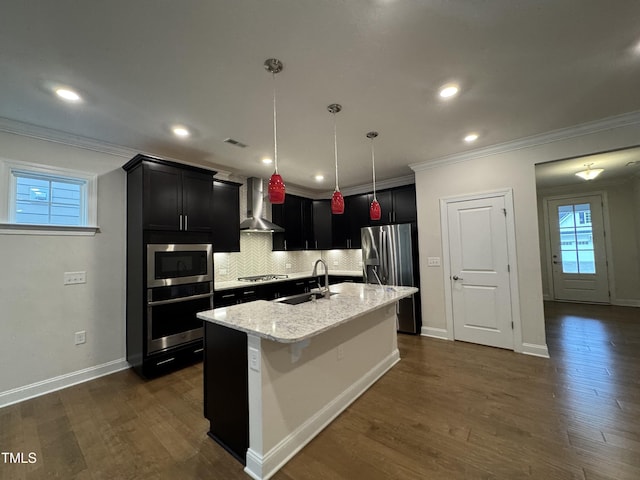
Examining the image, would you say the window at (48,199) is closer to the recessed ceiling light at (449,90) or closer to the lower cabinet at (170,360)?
the lower cabinet at (170,360)

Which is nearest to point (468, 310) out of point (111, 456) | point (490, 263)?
point (490, 263)

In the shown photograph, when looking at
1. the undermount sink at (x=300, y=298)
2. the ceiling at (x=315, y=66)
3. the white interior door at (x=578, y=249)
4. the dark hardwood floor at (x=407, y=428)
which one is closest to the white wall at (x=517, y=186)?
the ceiling at (x=315, y=66)

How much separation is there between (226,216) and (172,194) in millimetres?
933

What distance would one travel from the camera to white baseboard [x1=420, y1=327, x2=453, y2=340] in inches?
154

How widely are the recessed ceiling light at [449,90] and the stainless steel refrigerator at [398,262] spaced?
2223 millimetres

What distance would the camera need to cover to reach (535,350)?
10.7 feet

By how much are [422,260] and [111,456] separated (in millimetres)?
4000

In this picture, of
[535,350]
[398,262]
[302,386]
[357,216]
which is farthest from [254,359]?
[357,216]

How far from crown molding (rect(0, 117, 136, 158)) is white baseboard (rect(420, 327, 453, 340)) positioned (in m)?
4.75

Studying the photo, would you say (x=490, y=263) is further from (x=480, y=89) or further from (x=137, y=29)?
(x=137, y=29)

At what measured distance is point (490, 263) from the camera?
3574 mm

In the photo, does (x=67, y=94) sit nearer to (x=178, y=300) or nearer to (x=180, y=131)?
(x=180, y=131)

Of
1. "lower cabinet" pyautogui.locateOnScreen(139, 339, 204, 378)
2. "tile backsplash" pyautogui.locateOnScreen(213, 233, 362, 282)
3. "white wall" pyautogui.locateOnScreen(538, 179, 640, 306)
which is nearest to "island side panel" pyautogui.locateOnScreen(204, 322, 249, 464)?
"lower cabinet" pyautogui.locateOnScreen(139, 339, 204, 378)

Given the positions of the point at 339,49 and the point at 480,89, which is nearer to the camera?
the point at 339,49
